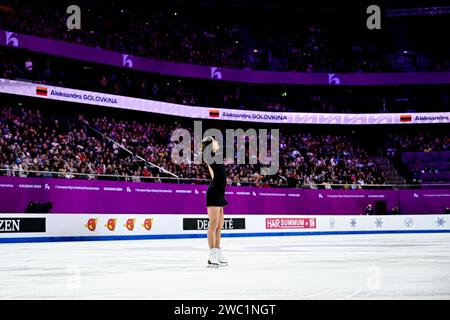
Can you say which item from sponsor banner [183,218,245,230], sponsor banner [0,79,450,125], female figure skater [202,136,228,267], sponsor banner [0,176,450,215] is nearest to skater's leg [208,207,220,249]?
female figure skater [202,136,228,267]

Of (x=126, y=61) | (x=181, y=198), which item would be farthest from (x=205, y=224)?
(x=126, y=61)

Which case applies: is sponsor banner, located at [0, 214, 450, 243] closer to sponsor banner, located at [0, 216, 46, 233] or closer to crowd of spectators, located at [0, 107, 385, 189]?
sponsor banner, located at [0, 216, 46, 233]

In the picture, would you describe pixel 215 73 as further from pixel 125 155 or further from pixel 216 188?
pixel 216 188

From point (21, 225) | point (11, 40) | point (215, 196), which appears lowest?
point (21, 225)

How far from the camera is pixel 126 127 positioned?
4159 centimetres

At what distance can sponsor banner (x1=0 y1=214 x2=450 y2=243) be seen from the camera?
2542 cm

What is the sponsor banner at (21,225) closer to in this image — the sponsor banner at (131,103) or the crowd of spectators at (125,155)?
the crowd of spectators at (125,155)

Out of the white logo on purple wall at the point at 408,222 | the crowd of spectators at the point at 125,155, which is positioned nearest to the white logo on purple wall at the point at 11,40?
the crowd of spectators at the point at 125,155

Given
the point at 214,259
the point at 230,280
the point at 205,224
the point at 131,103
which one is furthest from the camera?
the point at 131,103

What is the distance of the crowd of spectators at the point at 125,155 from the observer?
105 feet

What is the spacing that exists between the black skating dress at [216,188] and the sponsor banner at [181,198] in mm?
19459

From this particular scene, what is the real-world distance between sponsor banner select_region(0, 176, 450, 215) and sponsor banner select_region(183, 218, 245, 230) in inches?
165

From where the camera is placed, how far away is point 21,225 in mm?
24047

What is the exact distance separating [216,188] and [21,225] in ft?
48.2
